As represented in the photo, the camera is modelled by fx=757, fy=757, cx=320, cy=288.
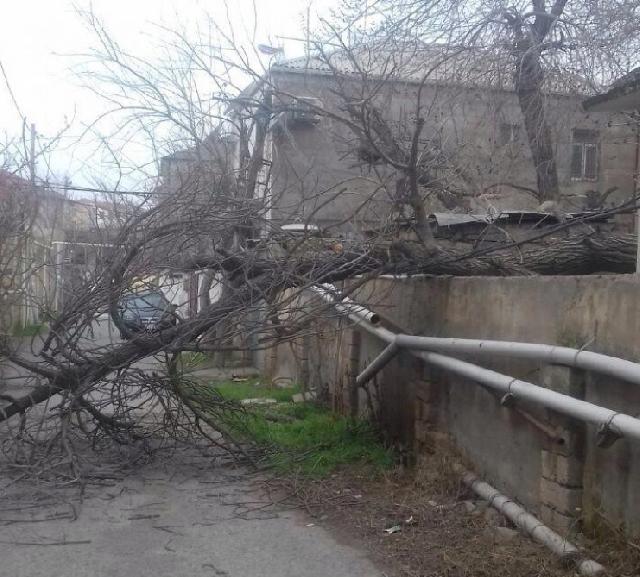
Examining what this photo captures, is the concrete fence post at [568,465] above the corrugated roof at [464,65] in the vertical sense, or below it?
below

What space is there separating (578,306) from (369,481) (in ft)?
9.13

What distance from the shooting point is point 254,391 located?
1222 centimetres

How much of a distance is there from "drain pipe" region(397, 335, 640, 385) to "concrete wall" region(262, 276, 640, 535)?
0.13 metres

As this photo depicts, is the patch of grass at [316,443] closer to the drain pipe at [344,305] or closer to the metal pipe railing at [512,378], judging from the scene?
the metal pipe railing at [512,378]

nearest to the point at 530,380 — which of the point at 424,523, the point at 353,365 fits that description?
the point at 424,523

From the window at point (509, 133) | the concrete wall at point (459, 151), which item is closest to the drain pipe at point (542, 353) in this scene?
the concrete wall at point (459, 151)

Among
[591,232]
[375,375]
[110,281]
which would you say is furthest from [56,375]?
[591,232]

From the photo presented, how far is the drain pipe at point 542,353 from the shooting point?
4215 millimetres

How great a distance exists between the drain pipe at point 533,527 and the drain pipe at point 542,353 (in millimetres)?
1042

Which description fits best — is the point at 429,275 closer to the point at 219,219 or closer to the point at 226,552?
the point at 219,219

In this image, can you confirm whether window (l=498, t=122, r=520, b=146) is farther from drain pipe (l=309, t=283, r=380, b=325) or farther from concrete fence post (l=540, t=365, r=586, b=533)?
concrete fence post (l=540, t=365, r=586, b=533)

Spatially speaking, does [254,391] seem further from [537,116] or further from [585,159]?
[585,159]

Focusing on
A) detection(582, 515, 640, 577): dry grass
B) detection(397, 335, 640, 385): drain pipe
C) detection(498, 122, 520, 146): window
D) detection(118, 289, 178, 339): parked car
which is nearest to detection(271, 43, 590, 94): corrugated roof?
detection(498, 122, 520, 146): window

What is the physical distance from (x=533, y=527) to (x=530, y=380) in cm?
102
